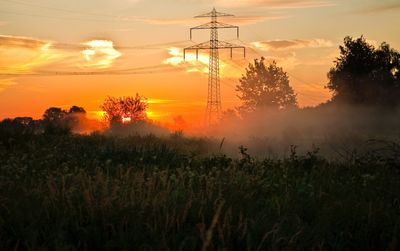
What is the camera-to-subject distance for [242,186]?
24.5 ft

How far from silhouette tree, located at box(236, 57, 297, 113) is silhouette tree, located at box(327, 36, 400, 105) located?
16.5 meters

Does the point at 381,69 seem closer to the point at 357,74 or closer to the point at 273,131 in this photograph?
the point at 357,74

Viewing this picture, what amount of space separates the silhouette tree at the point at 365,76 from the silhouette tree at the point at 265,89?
16461 millimetres

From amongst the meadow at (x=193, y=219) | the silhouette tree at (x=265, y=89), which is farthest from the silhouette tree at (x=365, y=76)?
the meadow at (x=193, y=219)

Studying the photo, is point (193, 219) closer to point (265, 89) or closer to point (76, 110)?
point (265, 89)

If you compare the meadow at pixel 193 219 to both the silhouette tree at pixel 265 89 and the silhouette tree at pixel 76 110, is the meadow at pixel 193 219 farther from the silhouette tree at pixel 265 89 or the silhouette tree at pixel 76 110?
the silhouette tree at pixel 76 110

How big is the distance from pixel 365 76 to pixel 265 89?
70.5 ft

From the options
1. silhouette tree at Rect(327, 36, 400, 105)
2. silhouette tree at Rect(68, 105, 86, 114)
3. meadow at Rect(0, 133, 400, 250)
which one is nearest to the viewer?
meadow at Rect(0, 133, 400, 250)

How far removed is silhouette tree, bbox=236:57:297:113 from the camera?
264ft

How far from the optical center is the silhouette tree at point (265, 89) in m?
80.4

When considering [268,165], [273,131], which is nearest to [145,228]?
[268,165]

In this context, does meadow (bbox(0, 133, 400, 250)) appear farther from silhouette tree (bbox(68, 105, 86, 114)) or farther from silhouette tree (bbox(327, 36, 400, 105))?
silhouette tree (bbox(68, 105, 86, 114))

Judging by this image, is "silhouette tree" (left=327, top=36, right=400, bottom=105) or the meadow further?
"silhouette tree" (left=327, top=36, right=400, bottom=105)

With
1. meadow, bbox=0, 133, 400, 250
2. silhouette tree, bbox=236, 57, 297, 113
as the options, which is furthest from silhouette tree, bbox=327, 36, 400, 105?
meadow, bbox=0, 133, 400, 250
